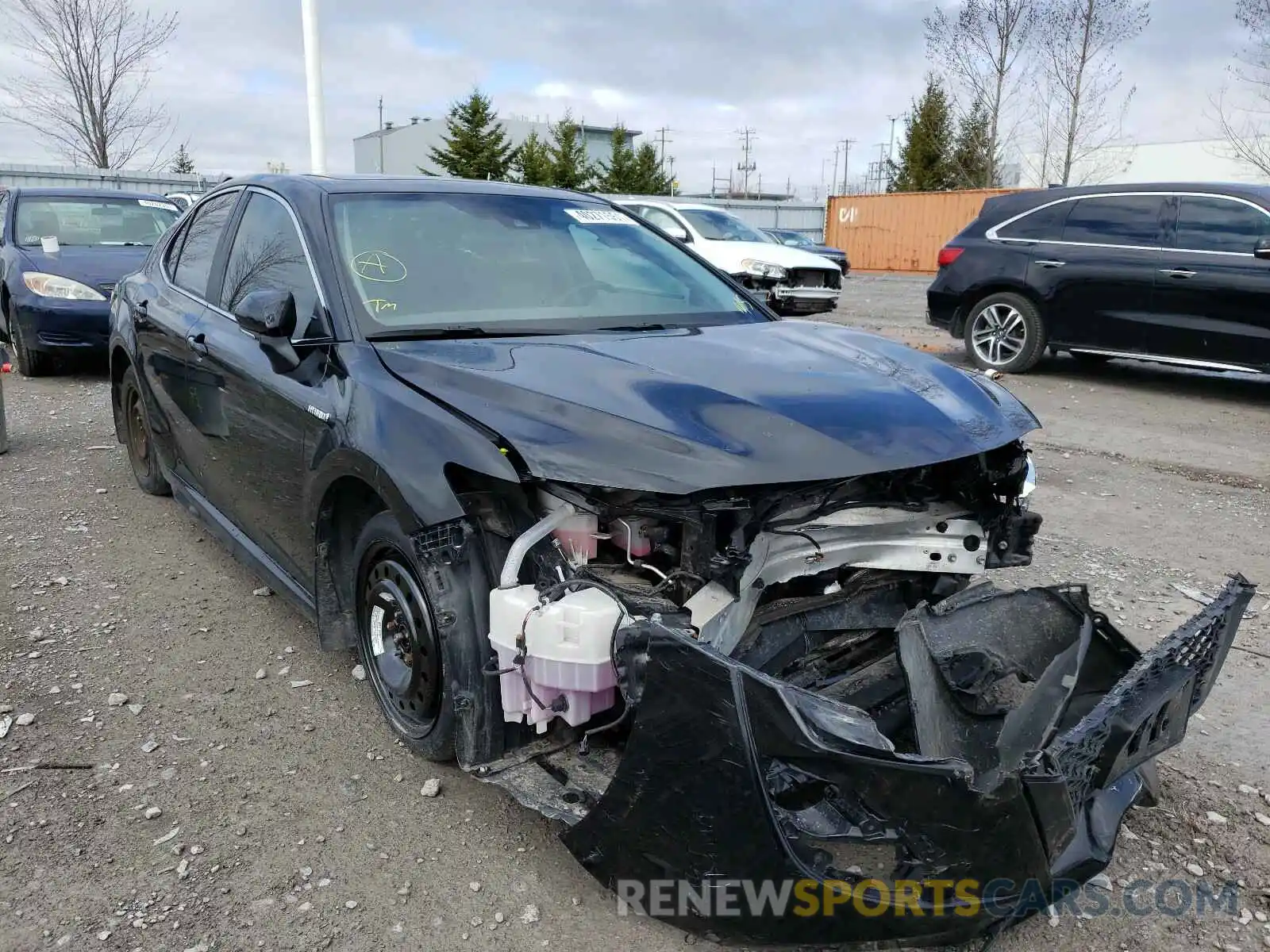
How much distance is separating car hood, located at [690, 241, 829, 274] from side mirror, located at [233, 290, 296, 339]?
10.1m

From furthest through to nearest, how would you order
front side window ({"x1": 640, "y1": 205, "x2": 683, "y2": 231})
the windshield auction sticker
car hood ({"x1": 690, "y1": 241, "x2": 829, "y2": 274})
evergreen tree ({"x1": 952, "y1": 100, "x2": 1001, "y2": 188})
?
evergreen tree ({"x1": 952, "y1": 100, "x2": 1001, "y2": 188}), front side window ({"x1": 640, "y1": 205, "x2": 683, "y2": 231}), car hood ({"x1": 690, "y1": 241, "x2": 829, "y2": 274}), the windshield auction sticker

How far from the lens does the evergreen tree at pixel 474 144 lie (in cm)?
4306

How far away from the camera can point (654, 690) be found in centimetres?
206

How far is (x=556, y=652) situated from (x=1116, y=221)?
332 inches

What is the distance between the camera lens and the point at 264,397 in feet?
11.2

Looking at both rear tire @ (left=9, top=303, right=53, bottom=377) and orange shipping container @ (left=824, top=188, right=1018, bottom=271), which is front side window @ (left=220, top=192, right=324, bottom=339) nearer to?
rear tire @ (left=9, top=303, right=53, bottom=377)

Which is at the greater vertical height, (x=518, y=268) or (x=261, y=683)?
(x=518, y=268)

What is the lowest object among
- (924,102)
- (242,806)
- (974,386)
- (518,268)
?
(242,806)

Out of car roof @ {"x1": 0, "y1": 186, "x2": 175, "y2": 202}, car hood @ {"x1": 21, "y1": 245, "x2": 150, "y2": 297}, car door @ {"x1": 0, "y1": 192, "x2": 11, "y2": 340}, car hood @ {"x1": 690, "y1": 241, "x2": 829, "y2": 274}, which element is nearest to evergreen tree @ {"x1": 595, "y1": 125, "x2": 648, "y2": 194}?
car hood @ {"x1": 690, "y1": 241, "x2": 829, "y2": 274}

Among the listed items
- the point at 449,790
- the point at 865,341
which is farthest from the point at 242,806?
the point at 865,341

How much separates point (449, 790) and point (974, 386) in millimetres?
2000

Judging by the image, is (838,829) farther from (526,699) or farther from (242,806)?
(242,806)

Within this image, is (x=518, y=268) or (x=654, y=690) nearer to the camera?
(x=654, y=690)

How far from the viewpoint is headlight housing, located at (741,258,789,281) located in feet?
42.6
